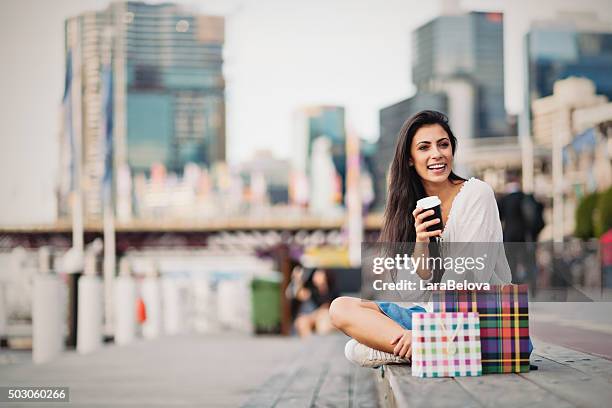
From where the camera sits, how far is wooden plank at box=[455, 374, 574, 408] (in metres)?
2.22

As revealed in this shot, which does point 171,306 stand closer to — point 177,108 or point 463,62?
point 463,62

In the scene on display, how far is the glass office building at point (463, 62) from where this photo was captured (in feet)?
70.4

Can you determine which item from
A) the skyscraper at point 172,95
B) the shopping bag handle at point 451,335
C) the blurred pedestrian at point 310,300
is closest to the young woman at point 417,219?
the shopping bag handle at point 451,335

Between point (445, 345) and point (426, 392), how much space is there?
37cm

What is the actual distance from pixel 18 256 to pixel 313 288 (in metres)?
3.37

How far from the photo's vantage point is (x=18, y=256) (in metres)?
10.5

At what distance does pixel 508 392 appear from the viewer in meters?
2.43

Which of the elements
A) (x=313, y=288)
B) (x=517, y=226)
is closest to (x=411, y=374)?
(x=517, y=226)

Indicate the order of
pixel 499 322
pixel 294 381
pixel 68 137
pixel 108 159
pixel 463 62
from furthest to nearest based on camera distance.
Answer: pixel 463 62 < pixel 108 159 < pixel 68 137 < pixel 294 381 < pixel 499 322

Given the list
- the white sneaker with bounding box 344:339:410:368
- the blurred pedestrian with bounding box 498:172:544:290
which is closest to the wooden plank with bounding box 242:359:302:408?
the white sneaker with bounding box 344:339:410:368

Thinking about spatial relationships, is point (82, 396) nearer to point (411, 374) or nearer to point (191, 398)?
point (191, 398)

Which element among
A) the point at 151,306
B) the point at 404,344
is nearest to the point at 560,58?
the point at 151,306

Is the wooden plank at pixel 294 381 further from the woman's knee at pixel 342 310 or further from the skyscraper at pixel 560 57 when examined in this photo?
the skyscraper at pixel 560 57

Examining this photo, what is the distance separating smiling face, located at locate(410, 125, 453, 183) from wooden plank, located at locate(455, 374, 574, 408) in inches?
29.1
